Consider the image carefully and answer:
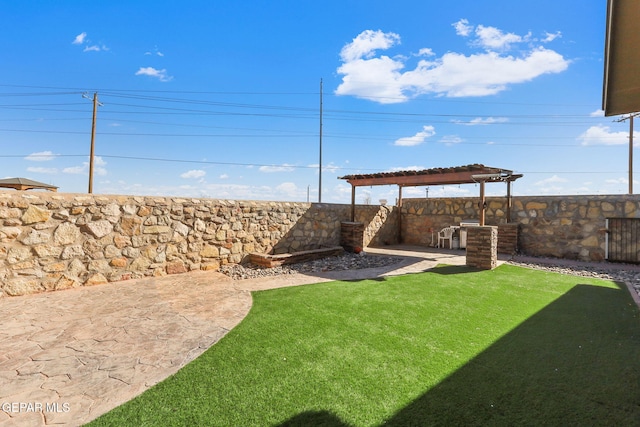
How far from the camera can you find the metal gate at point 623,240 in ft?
28.3

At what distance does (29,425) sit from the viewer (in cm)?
199

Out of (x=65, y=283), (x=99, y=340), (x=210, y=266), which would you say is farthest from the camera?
(x=210, y=266)

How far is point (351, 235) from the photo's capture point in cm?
1027

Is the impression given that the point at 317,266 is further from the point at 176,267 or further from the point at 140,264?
the point at 140,264

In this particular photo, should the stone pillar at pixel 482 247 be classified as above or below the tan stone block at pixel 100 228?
below

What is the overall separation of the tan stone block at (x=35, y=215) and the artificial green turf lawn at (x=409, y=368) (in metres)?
4.17

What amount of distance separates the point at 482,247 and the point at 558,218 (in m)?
4.32

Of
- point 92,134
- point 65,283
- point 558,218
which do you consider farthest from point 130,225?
point 92,134

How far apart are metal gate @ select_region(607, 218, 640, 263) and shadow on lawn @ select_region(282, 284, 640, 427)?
7.12 m

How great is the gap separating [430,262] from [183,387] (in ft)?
24.9

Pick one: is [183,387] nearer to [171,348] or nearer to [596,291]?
[171,348]

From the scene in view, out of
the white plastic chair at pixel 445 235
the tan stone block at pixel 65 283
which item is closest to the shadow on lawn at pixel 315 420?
the tan stone block at pixel 65 283

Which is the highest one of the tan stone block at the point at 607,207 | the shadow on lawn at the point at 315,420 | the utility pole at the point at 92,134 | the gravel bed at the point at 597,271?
the utility pole at the point at 92,134

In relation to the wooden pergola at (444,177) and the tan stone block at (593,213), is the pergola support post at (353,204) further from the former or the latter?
the tan stone block at (593,213)
